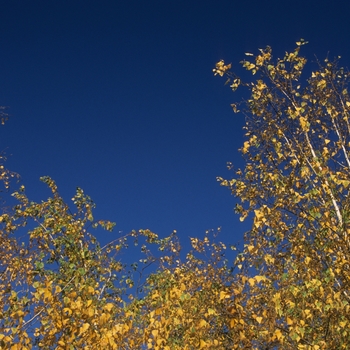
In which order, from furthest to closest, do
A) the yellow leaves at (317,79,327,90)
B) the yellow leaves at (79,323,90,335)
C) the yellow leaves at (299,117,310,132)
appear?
the yellow leaves at (317,79,327,90), the yellow leaves at (299,117,310,132), the yellow leaves at (79,323,90,335)

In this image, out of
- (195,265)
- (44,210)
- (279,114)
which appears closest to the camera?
(279,114)

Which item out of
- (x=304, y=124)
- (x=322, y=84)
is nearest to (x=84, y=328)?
(x=304, y=124)

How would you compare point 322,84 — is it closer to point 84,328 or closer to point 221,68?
point 221,68

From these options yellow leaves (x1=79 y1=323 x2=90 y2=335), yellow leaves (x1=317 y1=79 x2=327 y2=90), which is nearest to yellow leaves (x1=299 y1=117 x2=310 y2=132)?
yellow leaves (x1=317 y1=79 x2=327 y2=90)

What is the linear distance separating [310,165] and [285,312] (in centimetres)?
228

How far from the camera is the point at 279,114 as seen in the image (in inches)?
274

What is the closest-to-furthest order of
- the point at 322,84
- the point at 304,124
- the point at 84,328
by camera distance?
the point at 84,328 < the point at 304,124 < the point at 322,84

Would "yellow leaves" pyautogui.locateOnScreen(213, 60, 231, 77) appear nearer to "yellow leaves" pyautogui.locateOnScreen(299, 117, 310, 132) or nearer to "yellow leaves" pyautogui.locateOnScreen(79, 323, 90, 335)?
"yellow leaves" pyautogui.locateOnScreen(299, 117, 310, 132)

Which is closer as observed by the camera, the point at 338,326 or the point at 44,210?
the point at 338,326

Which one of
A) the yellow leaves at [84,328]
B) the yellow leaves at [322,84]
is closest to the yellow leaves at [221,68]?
the yellow leaves at [322,84]

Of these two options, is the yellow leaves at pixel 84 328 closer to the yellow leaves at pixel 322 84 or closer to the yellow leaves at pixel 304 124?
the yellow leaves at pixel 304 124

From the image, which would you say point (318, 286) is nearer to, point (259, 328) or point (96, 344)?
point (259, 328)

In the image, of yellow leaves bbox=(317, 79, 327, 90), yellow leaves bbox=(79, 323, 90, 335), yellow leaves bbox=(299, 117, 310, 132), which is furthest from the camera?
yellow leaves bbox=(317, 79, 327, 90)

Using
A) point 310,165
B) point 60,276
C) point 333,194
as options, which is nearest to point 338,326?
point 333,194
